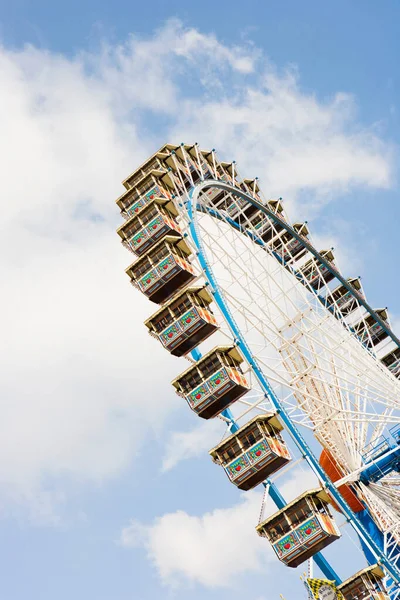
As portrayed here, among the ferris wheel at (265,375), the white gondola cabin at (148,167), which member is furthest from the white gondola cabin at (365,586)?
the white gondola cabin at (148,167)

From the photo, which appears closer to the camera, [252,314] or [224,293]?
[224,293]

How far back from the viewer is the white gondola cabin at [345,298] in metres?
40.8

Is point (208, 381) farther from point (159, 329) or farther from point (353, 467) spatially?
point (353, 467)

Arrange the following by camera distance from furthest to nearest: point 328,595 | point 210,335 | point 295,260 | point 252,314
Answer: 1. point 295,260
2. point 252,314
3. point 210,335
4. point 328,595

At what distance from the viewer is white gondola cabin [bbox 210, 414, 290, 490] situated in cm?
2477

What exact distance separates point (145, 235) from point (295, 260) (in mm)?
11906

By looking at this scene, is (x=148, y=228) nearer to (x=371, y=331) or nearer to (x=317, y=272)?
(x=317, y=272)

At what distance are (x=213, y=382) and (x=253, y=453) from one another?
2719 millimetres

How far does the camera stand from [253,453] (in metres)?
24.9

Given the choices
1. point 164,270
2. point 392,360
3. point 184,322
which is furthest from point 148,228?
point 392,360

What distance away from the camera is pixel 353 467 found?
102 feet

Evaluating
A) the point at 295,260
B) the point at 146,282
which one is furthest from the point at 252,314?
the point at 295,260

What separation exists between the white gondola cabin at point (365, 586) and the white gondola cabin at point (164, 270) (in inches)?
457

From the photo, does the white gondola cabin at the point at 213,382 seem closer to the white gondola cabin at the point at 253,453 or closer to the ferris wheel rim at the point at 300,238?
the white gondola cabin at the point at 253,453
